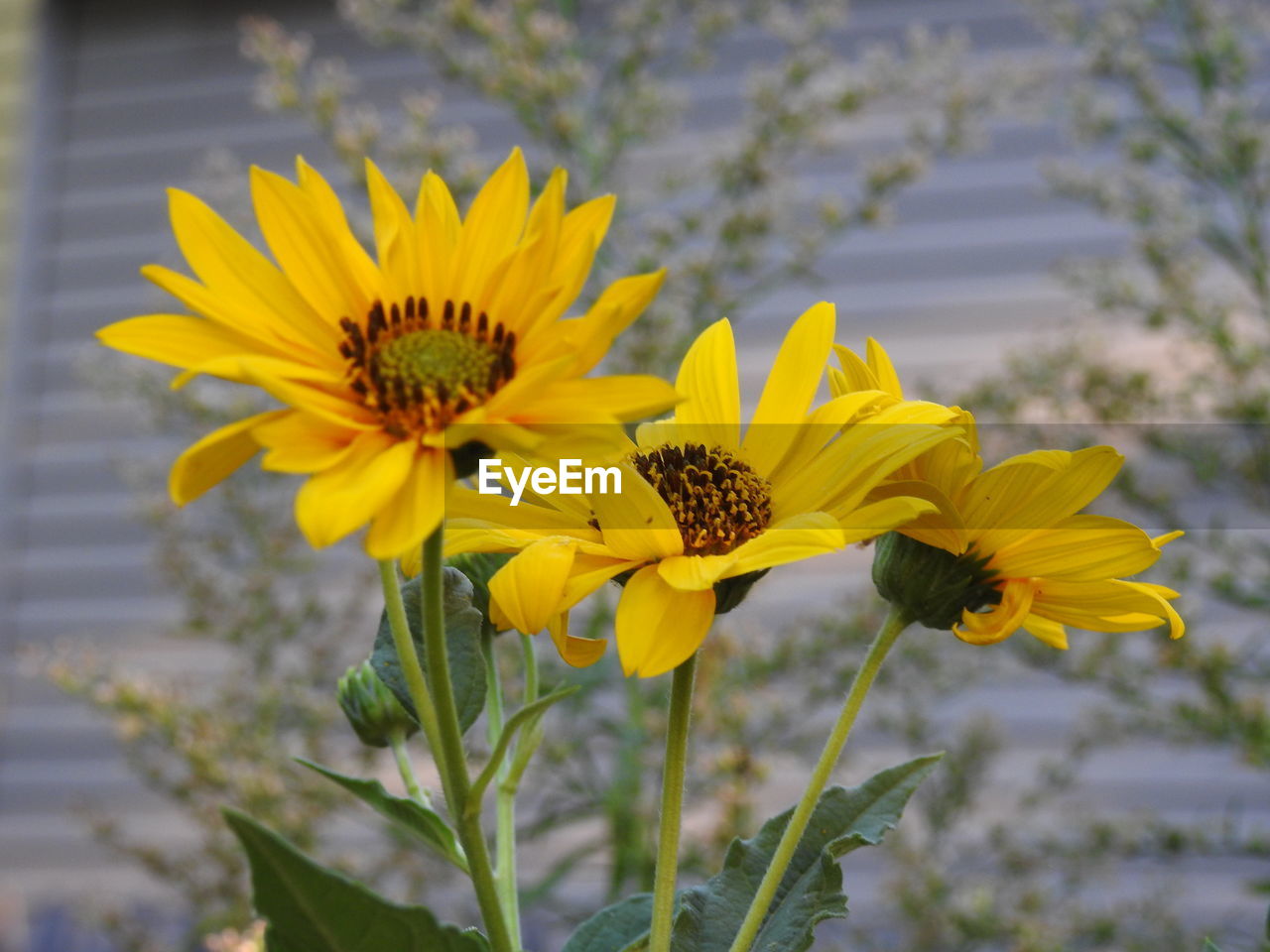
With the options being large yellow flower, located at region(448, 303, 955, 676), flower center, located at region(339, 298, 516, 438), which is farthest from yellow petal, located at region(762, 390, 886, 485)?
flower center, located at region(339, 298, 516, 438)

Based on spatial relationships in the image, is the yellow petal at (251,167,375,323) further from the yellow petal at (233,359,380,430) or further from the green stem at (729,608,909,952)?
the green stem at (729,608,909,952)

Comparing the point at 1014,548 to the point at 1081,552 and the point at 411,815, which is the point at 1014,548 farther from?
the point at 411,815

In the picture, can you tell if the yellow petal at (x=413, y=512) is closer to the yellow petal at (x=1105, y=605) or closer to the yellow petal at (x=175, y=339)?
the yellow petal at (x=175, y=339)

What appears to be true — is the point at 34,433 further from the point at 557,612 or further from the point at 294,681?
the point at 557,612

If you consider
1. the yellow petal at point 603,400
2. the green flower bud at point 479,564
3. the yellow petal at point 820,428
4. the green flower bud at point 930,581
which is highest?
the yellow petal at point 603,400

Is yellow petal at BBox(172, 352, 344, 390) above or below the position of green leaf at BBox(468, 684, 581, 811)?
above

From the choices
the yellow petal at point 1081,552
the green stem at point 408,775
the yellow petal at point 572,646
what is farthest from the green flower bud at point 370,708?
the yellow petal at point 1081,552

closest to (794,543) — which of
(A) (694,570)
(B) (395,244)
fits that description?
(A) (694,570)
